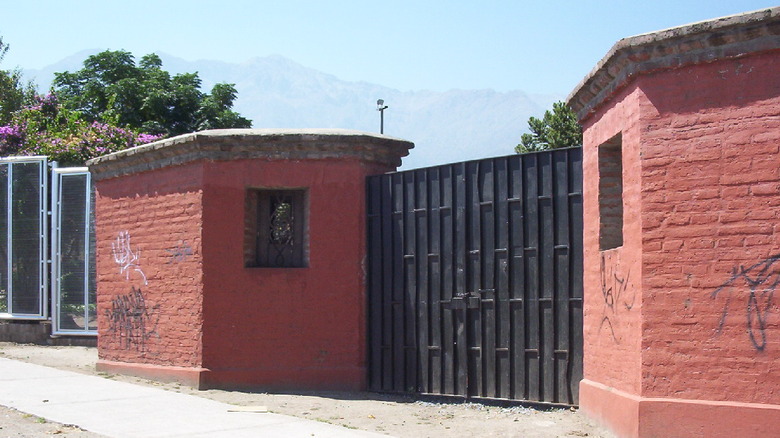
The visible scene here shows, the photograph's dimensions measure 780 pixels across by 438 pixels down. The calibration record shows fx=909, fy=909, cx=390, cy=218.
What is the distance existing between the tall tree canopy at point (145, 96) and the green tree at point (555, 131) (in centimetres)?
954

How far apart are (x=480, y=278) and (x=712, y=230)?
3663mm

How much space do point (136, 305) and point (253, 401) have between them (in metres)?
3.15

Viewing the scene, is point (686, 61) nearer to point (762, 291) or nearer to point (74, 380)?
point (762, 291)

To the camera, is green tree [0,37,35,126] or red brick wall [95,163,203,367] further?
green tree [0,37,35,126]

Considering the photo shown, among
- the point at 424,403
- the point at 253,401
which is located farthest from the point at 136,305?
the point at 424,403

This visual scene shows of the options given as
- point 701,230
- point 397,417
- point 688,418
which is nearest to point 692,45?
point 701,230

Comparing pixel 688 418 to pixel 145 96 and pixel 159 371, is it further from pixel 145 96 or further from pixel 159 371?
pixel 145 96

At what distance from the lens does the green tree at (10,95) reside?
2705cm

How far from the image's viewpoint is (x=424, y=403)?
35.0ft

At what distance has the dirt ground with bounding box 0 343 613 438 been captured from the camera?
27.6 ft

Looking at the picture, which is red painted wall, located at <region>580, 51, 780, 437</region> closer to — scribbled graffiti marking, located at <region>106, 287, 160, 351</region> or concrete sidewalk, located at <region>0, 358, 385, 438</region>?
concrete sidewalk, located at <region>0, 358, 385, 438</region>

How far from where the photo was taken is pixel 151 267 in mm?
12562

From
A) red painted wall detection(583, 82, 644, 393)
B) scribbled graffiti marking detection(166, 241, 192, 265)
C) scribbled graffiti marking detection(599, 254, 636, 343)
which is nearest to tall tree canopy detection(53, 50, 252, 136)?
scribbled graffiti marking detection(166, 241, 192, 265)

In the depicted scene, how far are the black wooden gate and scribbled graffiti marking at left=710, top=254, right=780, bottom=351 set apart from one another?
255 centimetres
